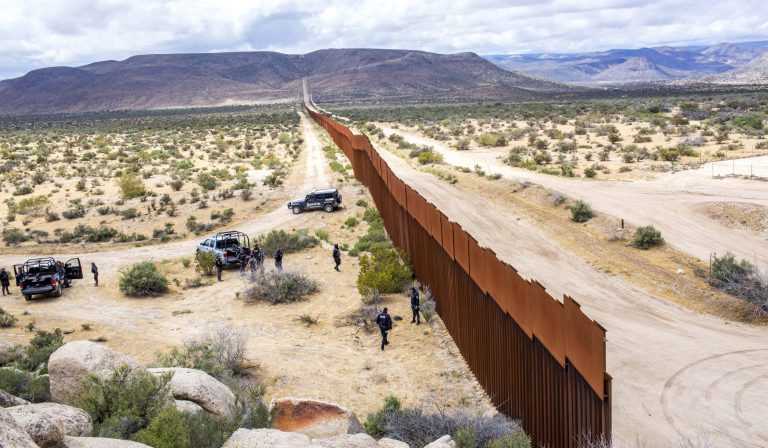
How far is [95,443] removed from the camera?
7.79 metres

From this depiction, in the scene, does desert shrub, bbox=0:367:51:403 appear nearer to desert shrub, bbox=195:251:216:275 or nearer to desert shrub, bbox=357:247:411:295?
desert shrub, bbox=357:247:411:295

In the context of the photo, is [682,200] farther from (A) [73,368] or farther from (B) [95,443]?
(B) [95,443]

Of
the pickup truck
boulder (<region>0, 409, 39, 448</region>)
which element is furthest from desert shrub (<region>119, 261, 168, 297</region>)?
boulder (<region>0, 409, 39, 448</region>)

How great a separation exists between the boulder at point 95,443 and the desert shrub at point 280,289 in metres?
13.6

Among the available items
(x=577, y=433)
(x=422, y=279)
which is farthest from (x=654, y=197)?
(x=577, y=433)

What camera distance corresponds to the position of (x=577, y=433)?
9500 mm

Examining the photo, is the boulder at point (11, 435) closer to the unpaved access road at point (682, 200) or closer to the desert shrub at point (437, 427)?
the desert shrub at point (437, 427)

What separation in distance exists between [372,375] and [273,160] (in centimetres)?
4584

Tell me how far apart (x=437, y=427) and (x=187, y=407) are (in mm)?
3856

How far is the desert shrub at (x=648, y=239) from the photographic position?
25031 mm

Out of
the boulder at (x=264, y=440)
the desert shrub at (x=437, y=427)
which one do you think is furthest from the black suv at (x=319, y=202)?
the boulder at (x=264, y=440)

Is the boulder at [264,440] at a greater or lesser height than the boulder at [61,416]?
lesser

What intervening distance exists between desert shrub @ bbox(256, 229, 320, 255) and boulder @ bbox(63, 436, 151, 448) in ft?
66.8

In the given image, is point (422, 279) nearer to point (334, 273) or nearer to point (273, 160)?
point (334, 273)
